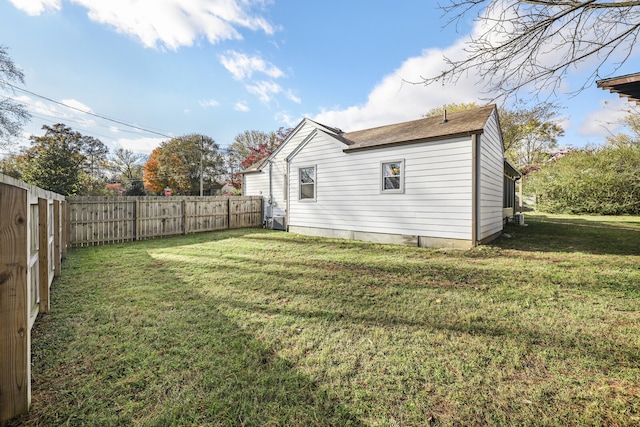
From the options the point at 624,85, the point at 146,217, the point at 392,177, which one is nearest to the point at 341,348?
the point at 392,177

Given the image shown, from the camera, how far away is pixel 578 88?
338 centimetres

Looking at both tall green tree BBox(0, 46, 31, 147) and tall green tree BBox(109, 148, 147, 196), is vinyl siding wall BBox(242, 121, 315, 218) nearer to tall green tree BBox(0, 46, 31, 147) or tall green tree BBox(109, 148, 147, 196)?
tall green tree BBox(0, 46, 31, 147)

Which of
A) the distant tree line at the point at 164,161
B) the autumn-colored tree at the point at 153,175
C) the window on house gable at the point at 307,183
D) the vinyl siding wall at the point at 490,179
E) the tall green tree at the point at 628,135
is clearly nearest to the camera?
the vinyl siding wall at the point at 490,179

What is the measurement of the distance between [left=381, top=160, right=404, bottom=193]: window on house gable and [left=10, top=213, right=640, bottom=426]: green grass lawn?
Answer: 3608 mm

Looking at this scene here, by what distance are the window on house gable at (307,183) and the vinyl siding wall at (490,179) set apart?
Result: 567cm

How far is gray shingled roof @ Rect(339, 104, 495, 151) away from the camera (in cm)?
692

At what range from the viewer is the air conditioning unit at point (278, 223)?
12657mm

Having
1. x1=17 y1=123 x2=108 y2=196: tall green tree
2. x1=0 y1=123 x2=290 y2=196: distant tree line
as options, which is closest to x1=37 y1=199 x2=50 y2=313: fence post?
x1=17 y1=123 x2=108 y2=196: tall green tree

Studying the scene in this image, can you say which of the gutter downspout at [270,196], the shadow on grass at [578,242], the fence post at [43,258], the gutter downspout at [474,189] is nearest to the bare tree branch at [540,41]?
the gutter downspout at [474,189]

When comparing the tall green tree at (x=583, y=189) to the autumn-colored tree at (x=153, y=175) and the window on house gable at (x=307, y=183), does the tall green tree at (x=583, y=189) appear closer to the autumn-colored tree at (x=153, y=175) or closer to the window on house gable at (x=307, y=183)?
the window on house gable at (x=307, y=183)

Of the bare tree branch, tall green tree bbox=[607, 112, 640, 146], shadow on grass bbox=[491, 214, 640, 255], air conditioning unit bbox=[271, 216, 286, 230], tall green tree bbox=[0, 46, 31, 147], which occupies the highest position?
tall green tree bbox=[0, 46, 31, 147]

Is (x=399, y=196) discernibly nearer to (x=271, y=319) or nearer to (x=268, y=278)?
(x=268, y=278)

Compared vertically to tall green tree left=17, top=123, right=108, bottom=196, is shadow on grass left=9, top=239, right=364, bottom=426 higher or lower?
lower

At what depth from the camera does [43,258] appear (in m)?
3.00
